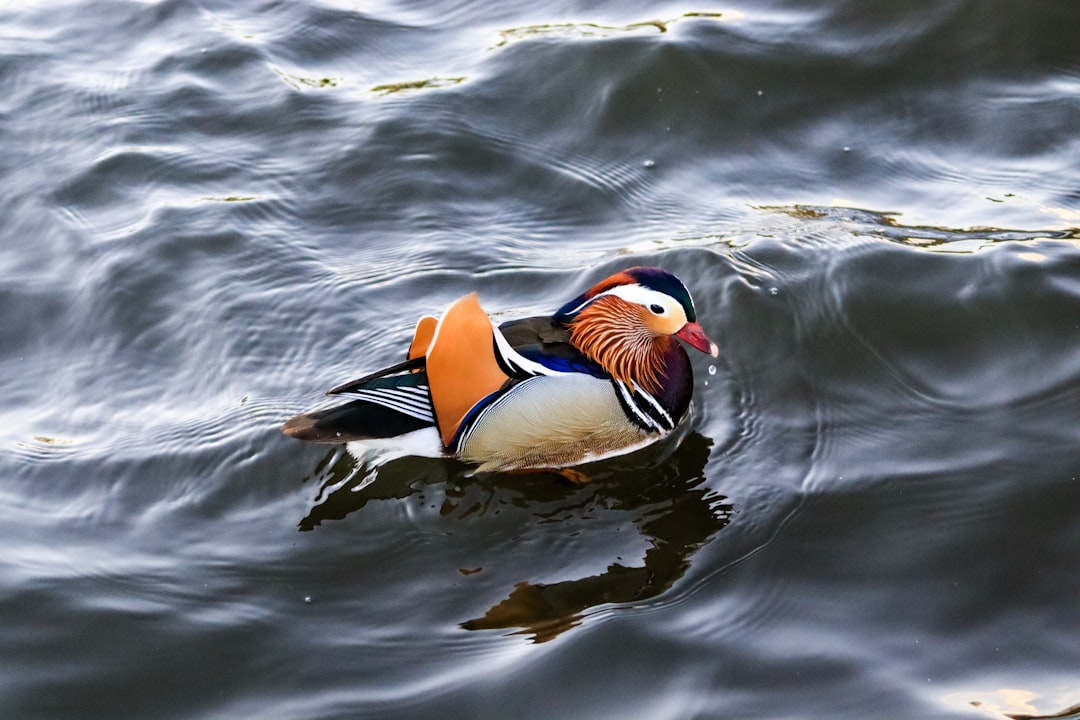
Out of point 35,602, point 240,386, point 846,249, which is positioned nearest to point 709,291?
point 846,249

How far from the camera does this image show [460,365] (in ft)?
15.8

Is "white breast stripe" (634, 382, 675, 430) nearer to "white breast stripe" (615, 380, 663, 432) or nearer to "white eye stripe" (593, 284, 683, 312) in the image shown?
"white breast stripe" (615, 380, 663, 432)

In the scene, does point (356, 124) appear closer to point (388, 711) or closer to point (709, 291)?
point (709, 291)

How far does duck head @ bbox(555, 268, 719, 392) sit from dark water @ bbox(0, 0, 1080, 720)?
357mm

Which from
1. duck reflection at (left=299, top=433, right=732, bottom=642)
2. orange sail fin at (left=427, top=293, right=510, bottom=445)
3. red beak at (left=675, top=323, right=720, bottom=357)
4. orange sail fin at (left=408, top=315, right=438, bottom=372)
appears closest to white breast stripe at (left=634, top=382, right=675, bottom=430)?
duck reflection at (left=299, top=433, right=732, bottom=642)

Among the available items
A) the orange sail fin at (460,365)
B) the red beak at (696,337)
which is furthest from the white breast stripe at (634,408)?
the orange sail fin at (460,365)

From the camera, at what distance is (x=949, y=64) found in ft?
24.2

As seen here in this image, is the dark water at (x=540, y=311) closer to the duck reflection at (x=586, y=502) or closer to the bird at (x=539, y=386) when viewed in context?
the duck reflection at (x=586, y=502)

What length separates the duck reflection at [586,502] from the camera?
4.42 meters

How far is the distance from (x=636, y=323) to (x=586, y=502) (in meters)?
0.84

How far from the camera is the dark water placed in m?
4.13

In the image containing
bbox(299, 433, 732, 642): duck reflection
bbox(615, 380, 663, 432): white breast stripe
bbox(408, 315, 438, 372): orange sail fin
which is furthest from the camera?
bbox(615, 380, 663, 432): white breast stripe

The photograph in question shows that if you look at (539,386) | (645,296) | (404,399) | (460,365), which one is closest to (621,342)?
(645,296)

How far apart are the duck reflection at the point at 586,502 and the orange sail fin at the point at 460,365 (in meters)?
0.30
